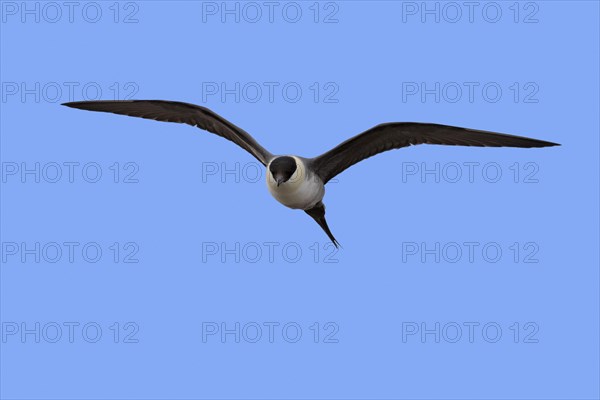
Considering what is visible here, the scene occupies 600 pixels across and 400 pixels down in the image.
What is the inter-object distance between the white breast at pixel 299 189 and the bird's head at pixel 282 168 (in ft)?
0.19

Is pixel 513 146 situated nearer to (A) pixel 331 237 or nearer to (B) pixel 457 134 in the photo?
(B) pixel 457 134

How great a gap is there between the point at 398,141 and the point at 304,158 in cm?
96

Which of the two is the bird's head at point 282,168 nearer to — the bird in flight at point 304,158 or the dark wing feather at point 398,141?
the bird in flight at point 304,158

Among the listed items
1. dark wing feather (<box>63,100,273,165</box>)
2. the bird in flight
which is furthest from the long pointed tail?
dark wing feather (<box>63,100,273,165</box>)

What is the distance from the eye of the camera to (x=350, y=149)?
860cm

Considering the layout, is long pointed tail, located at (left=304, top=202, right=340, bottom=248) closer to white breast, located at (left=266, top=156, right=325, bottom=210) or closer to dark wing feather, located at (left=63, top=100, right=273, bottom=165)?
white breast, located at (left=266, top=156, right=325, bottom=210)

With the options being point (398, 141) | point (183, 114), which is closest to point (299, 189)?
point (398, 141)

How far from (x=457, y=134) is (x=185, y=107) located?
2829 mm

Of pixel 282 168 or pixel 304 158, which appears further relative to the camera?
pixel 304 158

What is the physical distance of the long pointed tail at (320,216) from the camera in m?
9.24

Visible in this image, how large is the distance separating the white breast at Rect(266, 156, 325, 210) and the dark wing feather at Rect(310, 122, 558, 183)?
0.19 meters

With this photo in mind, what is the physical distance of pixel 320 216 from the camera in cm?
946

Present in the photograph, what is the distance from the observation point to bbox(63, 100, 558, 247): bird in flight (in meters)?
8.22

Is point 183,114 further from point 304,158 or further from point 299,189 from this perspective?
point 299,189
